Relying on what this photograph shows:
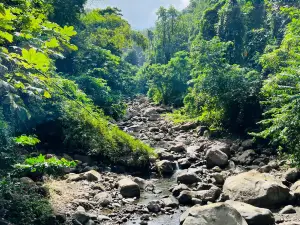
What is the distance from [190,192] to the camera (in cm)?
1007

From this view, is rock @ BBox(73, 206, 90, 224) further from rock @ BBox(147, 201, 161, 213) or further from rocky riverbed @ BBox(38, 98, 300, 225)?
rock @ BBox(147, 201, 161, 213)

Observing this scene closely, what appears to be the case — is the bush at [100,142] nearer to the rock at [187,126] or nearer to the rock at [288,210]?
the rock at [288,210]

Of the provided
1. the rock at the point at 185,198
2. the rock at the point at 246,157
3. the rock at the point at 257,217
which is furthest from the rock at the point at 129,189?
the rock at the point at 246,157

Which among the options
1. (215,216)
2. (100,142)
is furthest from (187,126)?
(215,216)

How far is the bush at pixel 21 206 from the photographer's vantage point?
628 centimetres

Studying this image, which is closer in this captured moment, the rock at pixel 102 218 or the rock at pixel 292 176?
the rock at pixel 102 218

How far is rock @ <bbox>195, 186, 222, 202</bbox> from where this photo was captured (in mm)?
9703

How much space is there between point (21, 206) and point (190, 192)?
17.1 feet

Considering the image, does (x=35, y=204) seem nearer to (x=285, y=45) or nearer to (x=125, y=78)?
(x=285, y=45)

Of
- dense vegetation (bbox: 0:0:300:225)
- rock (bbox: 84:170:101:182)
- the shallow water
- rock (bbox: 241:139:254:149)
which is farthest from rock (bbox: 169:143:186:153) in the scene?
rock (bbox: 84:170:101:182)

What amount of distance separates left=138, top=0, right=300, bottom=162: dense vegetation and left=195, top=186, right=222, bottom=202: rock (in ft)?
7.19

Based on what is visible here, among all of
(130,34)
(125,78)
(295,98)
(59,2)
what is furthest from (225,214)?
(130,34)

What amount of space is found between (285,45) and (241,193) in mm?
7589

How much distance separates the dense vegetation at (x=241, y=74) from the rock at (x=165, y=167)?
3.67 meters
